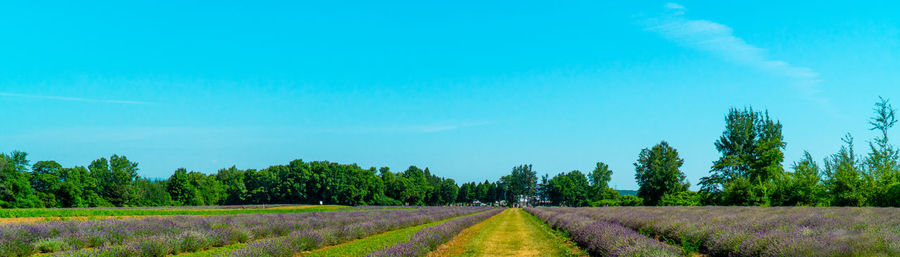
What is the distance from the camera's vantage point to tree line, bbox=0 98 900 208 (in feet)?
105

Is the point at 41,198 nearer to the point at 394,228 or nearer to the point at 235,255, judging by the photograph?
the point at 394,228

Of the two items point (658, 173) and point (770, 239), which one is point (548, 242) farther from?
point (658, 173)

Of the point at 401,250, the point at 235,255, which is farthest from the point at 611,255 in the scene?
the point at 235,255

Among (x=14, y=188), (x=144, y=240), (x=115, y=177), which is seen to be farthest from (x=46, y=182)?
(x=144, y=240)

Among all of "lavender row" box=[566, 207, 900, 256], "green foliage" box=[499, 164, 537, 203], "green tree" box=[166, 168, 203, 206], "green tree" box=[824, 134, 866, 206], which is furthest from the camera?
"green foliage" box=[499, 164, 537, 203]

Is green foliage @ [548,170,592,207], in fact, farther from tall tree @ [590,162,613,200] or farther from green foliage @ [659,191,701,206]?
green foliage @ [659,191,701,206]

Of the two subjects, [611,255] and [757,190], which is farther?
[757,190]

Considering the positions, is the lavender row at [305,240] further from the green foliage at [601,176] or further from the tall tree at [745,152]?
the green foliage at [601,176]

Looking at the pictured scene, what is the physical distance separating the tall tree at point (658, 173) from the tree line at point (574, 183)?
188 mm

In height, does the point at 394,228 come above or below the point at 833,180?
below

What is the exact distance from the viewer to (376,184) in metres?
106

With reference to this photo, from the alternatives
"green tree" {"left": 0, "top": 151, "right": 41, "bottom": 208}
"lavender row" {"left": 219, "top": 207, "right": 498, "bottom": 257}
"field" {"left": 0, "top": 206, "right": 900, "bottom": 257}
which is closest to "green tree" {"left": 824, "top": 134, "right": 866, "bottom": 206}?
"field" {"left": 0, "top": 206, "right": 900, "bottom": 257}

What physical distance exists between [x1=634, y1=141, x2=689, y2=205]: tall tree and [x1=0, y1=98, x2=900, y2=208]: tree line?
0.19 m

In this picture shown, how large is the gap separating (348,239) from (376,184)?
89150mm
